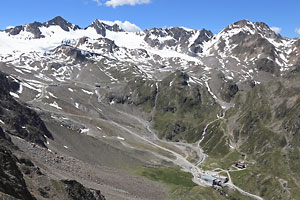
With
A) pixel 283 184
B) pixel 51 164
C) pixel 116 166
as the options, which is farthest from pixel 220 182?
pixel 51 164

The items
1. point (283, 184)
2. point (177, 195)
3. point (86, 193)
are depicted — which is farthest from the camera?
point (283, 184)

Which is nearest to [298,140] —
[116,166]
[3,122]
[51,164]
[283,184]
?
[283,184]

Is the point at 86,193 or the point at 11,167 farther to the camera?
the point at 86,193

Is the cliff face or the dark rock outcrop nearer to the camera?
the cliff face

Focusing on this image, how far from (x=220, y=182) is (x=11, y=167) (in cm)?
12376

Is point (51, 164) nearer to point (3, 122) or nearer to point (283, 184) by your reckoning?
point (3, 122)

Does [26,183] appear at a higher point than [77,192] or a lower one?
higher

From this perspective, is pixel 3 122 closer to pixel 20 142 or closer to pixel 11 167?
pixel 20 142

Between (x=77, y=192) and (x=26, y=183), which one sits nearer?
(x=26, y=183)

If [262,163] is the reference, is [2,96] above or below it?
above

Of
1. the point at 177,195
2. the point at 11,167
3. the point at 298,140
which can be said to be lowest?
the point at 177,195

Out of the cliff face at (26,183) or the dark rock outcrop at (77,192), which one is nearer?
the cliff face at (26,183)

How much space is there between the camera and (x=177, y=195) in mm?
141875

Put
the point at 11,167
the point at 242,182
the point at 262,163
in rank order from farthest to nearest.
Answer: the point at 262,163 → the point at 242,182 → the point at 11,167
